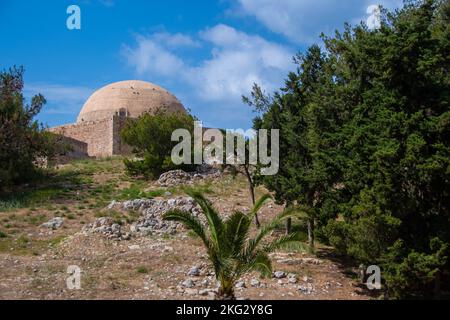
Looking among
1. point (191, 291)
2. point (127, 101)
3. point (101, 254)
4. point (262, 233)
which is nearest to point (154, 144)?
point (101, 254)

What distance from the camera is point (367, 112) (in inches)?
452

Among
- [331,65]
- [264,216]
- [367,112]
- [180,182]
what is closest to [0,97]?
[180,182]

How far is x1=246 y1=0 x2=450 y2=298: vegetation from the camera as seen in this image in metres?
9.80

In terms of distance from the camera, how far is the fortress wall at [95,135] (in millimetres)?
30203

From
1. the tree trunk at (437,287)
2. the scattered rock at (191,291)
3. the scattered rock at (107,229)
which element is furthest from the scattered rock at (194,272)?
the tree trunk at (437,287)

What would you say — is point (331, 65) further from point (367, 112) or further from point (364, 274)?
point (364, 274)

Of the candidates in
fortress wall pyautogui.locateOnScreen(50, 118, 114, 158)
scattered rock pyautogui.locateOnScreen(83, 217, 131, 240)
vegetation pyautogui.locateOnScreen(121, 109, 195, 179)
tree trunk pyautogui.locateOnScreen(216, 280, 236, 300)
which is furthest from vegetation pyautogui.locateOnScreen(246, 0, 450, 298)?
fortress wall pyautogui.locateOnScreen(50, 118, 114, 158)

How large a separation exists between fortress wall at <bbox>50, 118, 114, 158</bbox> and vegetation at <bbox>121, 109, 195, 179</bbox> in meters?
6.16

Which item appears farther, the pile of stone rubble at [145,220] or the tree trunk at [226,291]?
the pile of stone rubble at [145,220]

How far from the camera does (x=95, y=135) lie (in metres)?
31.0

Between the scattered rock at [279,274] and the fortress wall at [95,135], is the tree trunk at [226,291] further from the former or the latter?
the fortress wall at [95,135]

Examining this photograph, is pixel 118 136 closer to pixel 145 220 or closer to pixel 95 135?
pixel 95 135

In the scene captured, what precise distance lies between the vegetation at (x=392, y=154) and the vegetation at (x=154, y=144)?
10970mm

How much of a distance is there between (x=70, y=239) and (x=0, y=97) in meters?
10.7
